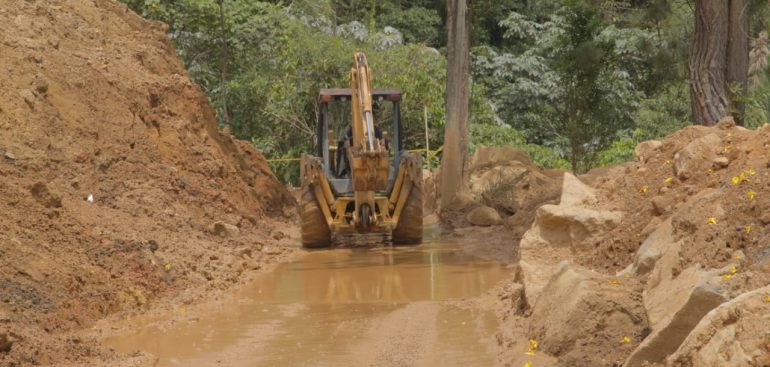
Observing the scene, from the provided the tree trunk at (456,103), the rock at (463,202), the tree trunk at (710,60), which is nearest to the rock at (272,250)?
the rock at (463,202)

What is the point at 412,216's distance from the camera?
53.8 feet

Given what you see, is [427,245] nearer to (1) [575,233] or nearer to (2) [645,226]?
(1) [575,233]

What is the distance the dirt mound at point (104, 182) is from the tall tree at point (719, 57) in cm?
633

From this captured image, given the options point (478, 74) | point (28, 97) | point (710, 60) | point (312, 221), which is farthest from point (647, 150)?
point (478, 74)

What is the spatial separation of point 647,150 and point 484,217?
6.89 meters

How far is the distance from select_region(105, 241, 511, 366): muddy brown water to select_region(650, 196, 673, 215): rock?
5.98 ft

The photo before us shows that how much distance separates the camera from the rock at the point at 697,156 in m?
10.1

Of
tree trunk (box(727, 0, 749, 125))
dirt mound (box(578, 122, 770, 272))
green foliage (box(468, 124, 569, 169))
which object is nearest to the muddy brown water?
dirt mound (box(578, 122, 770, 272))

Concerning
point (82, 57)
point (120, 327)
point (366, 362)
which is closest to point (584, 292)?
point (366, 362)

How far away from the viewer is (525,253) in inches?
449

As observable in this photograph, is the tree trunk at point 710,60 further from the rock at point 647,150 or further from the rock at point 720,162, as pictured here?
the rock at point 720,162

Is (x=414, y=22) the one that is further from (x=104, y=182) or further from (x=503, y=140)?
(x=104, y=182)

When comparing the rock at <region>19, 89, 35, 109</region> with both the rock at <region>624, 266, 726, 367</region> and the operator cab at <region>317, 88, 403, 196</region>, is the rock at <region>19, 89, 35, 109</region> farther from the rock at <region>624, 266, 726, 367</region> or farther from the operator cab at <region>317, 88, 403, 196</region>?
the rock at <region>624, 266, 726, 367</region>

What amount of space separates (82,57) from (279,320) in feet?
28.1
